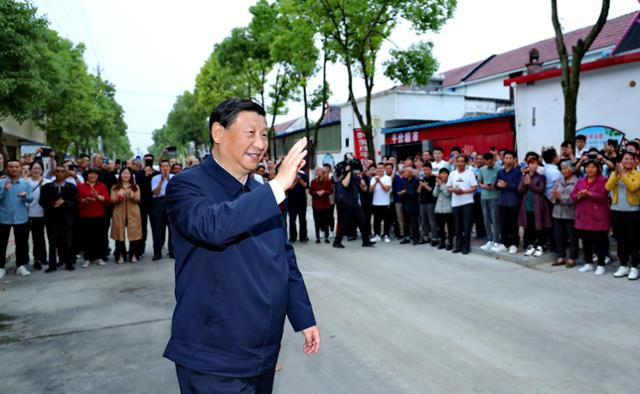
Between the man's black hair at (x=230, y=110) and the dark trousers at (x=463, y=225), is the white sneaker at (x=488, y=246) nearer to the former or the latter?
the dark trousers at (x=463, y=225)

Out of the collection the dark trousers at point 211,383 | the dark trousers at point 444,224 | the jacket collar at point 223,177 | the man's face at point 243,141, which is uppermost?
the man's face at point 243,141

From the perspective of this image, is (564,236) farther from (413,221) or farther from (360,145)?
(360,145)

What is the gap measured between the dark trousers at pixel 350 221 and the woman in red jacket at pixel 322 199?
672 mm

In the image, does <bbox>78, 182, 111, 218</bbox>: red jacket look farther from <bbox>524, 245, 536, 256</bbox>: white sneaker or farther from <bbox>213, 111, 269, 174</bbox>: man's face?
<bbox>213, 111, 269, 174</bbox>: man's face

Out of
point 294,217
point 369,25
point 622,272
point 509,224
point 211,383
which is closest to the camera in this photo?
point 211,383

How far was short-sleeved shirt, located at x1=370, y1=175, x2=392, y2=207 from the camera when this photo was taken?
12047mm

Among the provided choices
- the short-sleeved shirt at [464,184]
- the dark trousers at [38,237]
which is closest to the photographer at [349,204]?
the short-sleeved shirt at [464,184]

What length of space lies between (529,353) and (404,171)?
720 centimetres

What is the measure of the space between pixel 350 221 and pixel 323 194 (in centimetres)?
99

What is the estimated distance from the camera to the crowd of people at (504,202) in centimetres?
775

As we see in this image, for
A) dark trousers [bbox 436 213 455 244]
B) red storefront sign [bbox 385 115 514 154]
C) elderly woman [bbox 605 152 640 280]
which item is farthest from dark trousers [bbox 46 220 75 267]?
red storefront sign [bbox 385 115 514 154]

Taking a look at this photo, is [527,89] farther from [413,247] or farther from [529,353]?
[529,353]

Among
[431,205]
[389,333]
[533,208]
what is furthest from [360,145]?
[389,333]

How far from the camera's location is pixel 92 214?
381 inches
